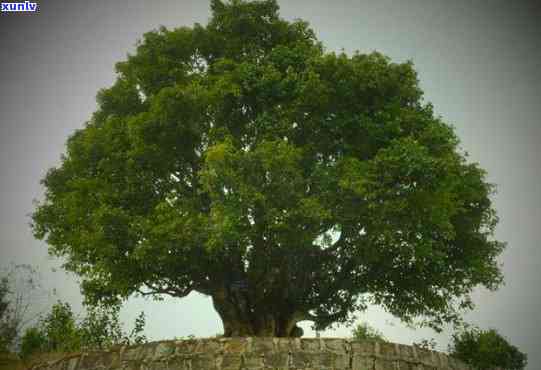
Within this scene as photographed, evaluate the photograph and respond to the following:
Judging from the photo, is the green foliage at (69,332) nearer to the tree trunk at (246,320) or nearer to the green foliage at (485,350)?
the tree trunk at (246,320)

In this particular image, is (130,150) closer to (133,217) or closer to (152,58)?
(133,217)

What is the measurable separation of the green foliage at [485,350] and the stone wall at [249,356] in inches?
304

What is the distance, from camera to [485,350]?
2109 cm

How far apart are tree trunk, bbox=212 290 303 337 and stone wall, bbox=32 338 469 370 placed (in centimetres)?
442

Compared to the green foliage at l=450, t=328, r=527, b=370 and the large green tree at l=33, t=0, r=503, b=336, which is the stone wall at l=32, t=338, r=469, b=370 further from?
the green foliage at l=450, t=328, r=527, b=370

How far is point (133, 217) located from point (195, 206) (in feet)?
8.13

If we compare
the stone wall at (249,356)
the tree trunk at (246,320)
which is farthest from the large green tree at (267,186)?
the stone wall at (249,356)

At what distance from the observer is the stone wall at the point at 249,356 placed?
14258 millimetres

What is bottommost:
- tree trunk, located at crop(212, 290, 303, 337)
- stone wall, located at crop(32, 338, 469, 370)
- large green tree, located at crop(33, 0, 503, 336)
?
stone wall, located at crop(32, 338, 469, 370)

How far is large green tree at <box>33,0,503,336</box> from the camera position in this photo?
15977 millimetres

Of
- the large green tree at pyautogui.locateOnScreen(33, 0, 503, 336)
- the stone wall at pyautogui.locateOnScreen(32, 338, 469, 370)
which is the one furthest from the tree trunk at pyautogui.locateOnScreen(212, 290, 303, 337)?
the stone wall at pyautogui.locateOnScreen(32, 338, 469, 370)

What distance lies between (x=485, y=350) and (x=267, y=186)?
1408 cm

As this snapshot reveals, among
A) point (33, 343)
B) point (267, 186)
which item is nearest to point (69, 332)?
point (33, 343)

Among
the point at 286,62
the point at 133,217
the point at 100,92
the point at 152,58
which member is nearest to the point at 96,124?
the point at 100,92
